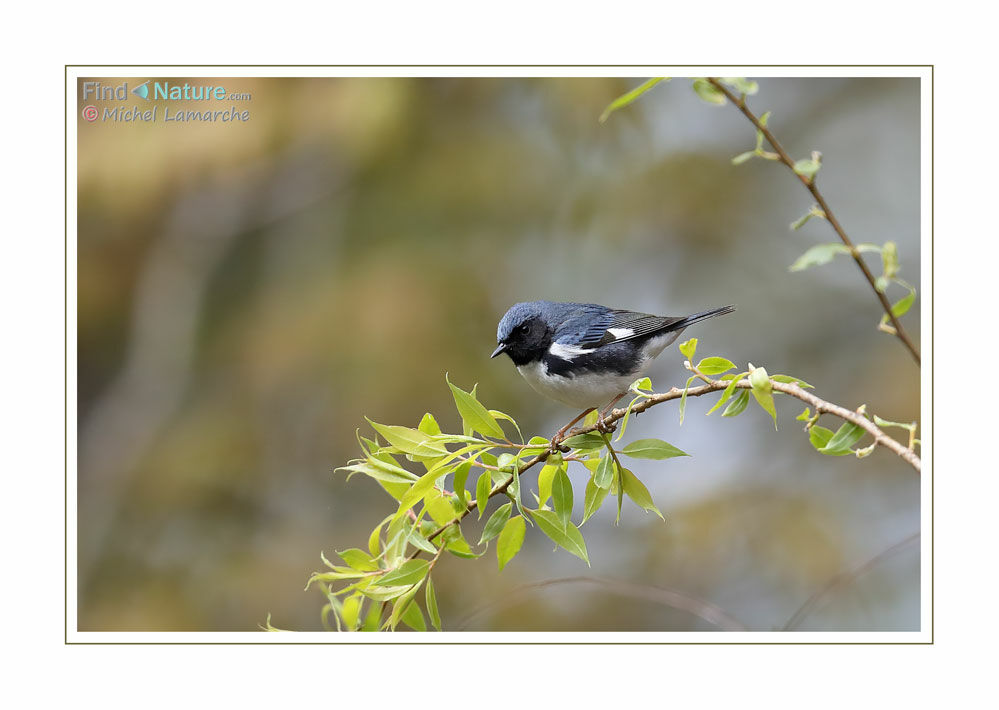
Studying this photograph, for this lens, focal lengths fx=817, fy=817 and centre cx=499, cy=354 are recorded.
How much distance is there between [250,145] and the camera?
4.22m

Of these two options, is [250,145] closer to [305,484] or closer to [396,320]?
[396,320]

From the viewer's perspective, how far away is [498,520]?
1.44 metres

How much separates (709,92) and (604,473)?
64 centimetres

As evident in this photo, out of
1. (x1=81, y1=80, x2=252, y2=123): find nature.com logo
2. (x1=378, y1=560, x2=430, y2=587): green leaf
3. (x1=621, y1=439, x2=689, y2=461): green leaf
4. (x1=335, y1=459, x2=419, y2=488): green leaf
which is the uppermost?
(x1=81, y1=80, x2=252, y2=123): find nature.com logo

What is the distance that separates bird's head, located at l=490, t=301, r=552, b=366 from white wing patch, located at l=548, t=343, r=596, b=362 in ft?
0.10

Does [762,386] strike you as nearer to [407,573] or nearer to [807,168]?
[807,168]

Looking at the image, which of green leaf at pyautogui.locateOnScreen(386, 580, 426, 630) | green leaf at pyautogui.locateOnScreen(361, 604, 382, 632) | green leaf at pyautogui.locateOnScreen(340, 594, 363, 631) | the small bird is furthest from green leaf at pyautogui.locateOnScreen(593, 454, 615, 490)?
the small bird

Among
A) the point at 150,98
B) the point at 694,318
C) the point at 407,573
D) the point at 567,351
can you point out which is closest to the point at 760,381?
the point at 407,573

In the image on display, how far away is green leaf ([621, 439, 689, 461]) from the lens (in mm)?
1425

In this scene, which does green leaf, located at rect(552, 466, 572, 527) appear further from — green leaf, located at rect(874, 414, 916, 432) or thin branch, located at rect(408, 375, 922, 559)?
green leaf, located at rect(874, 414, 916, 432)

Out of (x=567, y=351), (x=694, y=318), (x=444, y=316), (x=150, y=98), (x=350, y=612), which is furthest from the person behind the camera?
(x=444, y=316)
